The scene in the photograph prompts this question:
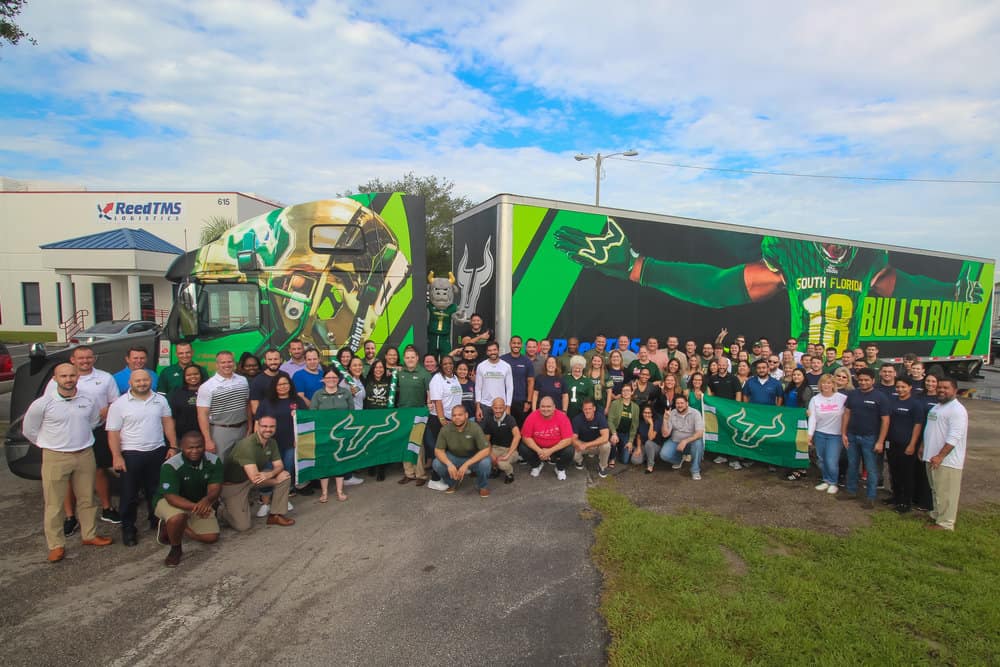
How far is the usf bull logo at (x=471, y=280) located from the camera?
825 centimetres

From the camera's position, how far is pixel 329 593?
13.7 ft

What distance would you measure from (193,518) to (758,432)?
22.2ft

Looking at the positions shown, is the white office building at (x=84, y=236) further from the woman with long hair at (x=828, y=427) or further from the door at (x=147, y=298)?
the woman with long hair at (x=828, y=427)

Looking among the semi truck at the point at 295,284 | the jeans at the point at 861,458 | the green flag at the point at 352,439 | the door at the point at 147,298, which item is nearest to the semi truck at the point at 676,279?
the semi truck at the point at 295,284

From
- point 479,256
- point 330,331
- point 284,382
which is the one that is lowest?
point 284,382

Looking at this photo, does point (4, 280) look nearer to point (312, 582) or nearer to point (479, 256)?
point (479, 256)

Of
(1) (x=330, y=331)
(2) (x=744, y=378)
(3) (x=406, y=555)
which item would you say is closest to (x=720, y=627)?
(3) (x=406, y=555)

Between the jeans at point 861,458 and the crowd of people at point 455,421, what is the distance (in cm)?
2

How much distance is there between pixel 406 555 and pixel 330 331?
12.1ft

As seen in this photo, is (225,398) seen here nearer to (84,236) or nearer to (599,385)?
(599,385)

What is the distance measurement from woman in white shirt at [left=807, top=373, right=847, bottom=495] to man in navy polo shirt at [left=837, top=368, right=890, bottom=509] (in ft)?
0.41

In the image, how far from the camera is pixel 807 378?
751cm

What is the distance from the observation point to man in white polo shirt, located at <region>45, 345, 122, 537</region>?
5.27 meters

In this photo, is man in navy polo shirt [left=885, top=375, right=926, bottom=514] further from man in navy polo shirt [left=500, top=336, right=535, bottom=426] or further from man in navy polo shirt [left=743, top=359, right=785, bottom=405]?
man in navy polo shirt [left=500, top=336, right=535, bottom=426]
